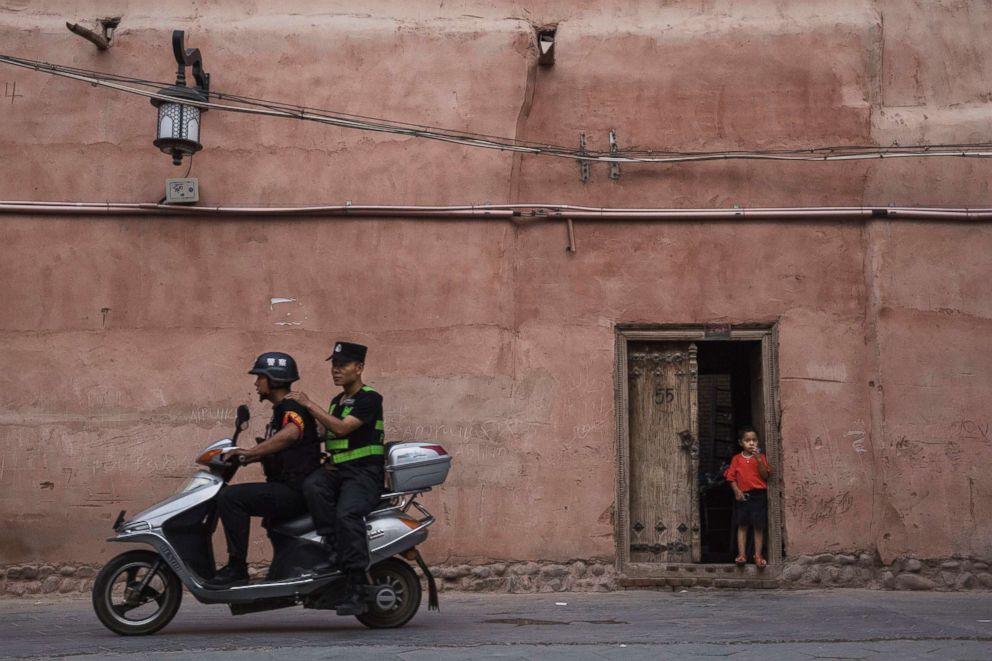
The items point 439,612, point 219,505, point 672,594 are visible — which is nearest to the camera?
point 219,505

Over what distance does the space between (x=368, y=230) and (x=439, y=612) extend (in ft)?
11.5

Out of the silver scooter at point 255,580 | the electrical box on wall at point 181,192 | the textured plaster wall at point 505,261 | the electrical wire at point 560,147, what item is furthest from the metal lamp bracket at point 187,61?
the silver scooter at point 255,580

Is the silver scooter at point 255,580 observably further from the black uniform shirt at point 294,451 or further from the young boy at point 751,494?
the young boy at point 751,494

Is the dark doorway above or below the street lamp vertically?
below

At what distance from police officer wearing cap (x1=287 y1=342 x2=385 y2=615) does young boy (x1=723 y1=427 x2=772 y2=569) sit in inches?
159

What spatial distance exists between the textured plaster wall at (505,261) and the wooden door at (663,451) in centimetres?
44

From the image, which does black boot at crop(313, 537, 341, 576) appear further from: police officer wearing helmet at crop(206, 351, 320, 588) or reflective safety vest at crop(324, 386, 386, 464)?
reflective safety vest at crop(324, 386, 386, 464)

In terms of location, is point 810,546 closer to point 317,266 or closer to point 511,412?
point 511,412

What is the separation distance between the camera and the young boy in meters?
10.0

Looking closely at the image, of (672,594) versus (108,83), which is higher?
(108,83)

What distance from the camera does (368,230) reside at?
10148 millimetres

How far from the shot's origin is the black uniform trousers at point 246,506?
274 inches

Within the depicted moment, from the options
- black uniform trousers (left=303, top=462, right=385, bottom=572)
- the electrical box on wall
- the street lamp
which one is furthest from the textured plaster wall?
black uniform trousers (left=303, top=462, right=385, bottom=572)

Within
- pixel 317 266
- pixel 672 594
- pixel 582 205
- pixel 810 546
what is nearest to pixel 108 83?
pixel 317 266
